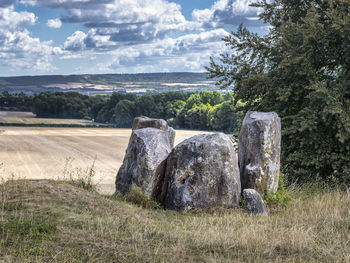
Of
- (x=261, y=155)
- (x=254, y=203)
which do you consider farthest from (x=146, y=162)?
(x=261, y=155)

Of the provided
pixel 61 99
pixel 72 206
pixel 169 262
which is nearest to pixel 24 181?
pixel 72 206

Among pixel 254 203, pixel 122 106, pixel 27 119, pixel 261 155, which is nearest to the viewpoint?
pixel 254 203

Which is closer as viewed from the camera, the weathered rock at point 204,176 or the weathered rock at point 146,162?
the weathered rock at point 204,176

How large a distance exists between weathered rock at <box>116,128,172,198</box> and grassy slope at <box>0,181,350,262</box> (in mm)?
1798

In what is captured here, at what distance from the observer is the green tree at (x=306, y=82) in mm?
16578

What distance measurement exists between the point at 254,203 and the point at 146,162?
357 cm

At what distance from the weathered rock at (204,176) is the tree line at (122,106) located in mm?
81000

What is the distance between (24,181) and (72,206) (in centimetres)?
233

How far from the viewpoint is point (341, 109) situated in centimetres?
1584

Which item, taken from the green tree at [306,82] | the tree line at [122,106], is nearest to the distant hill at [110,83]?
the tree line at [122,106]

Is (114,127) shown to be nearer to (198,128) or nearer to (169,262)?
(198,128)

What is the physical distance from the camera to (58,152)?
54312 mm

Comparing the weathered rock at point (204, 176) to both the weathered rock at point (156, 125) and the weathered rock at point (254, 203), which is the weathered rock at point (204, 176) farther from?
the weathered rock at point (156, 125)

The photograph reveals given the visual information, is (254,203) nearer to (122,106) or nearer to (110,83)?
(122,106)
